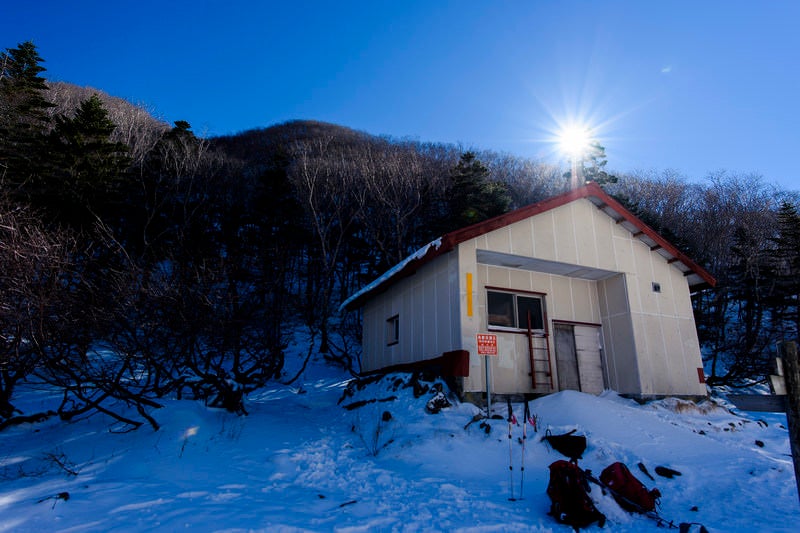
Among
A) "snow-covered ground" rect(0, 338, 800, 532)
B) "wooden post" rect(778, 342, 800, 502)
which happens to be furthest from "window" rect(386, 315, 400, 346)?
"wooden post" rect(778, 342, 800, 502)

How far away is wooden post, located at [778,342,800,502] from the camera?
4250mm

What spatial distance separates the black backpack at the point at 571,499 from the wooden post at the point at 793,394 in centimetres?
200

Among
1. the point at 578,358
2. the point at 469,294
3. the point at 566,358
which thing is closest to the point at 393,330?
the point at 469,294

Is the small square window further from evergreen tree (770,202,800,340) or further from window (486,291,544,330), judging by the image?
evergreen tree (770,202,800,340)

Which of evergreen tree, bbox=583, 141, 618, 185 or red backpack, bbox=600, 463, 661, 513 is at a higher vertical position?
evergreen tree, bbox=583, 141, 618, 185

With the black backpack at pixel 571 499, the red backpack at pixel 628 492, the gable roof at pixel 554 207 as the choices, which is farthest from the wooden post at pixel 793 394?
the gable roof at pixel 554 207

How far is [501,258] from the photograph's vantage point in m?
11.1

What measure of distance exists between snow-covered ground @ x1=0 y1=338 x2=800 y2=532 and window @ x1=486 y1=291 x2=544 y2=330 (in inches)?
94.4

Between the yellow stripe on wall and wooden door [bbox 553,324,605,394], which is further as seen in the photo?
wooden door [bbox 553,324,605,394]

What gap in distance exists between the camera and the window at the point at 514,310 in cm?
1127

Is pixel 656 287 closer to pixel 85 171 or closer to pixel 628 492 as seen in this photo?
pixel 628 492

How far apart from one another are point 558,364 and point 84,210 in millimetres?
21502

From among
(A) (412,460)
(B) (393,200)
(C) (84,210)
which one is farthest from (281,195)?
(A) (412,460)

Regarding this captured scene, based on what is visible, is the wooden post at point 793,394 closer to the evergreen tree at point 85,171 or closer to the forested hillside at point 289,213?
the forested hillside at point 289,213
